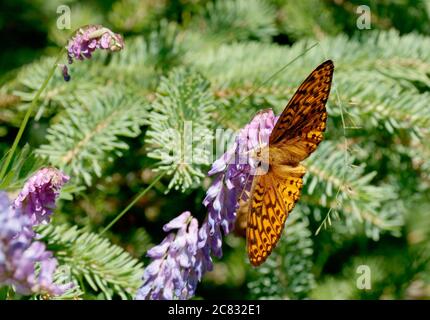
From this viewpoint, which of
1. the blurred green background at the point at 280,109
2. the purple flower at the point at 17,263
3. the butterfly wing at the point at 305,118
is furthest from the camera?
the blurred green background at the point at 280,109

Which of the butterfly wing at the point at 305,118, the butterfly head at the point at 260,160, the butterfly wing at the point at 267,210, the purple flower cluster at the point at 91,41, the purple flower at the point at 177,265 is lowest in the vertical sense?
the purple flower at the point at 177,265

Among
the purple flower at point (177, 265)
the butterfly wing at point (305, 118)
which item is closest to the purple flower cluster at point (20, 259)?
the purple flower at point (177, 265)

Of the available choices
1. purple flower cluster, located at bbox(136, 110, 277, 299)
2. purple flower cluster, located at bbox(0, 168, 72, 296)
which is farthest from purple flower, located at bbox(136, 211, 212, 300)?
purple flower cluster, located at bbox(0, 168, 72, 296)

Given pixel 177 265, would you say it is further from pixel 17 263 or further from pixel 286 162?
pixel 17 263

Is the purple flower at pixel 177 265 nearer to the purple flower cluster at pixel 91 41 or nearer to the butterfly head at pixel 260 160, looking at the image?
the butterfly head at pixel 260 160

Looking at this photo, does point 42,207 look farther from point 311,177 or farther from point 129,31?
point 129,31

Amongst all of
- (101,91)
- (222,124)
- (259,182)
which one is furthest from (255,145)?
(101,91)
